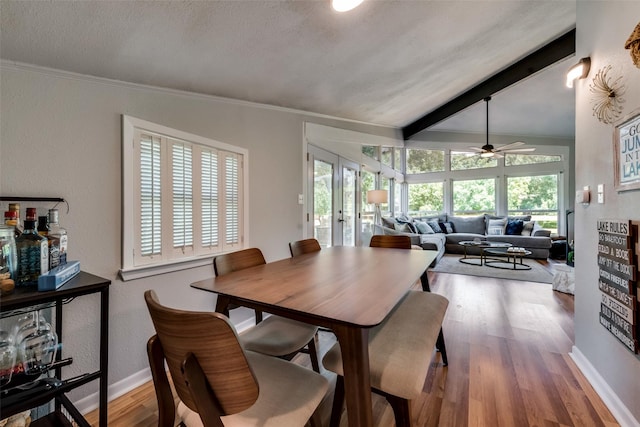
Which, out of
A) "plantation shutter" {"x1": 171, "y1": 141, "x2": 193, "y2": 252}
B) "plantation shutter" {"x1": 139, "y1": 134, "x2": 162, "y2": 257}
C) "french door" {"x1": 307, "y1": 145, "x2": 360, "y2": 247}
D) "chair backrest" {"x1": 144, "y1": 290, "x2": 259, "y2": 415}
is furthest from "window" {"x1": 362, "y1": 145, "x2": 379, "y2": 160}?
"chair backrest" {"x1": 144, "y1": 290, "x2": 259, "y2": 415}

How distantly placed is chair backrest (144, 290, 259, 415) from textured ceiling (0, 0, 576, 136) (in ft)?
4.22

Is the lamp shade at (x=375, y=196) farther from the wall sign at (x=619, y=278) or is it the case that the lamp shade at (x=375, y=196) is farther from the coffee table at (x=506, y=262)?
the wall sign at (x=619, y=278)

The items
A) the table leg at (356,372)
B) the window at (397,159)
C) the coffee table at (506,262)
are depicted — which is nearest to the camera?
the table leg at (356,372)

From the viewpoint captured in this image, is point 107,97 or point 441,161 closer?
point 107,97

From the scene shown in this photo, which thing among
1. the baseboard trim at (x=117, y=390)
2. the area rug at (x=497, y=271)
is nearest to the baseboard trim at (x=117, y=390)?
the baseboard trim at (x=117, y=390)

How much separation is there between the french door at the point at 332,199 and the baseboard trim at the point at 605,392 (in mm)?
2472

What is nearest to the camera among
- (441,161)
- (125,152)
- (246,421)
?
(246,421)

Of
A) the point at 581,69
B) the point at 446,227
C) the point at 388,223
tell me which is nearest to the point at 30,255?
the point at 581,69

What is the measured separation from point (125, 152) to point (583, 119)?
296 cm

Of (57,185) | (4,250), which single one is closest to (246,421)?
(4,250)

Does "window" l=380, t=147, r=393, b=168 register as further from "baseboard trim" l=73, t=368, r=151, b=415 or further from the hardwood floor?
"baseboard trim" l=73, t=368, r=151, b=415

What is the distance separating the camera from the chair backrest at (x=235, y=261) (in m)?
1.43

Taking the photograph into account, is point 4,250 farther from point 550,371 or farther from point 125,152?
point 550,371

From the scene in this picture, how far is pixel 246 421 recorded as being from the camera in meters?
0.81
